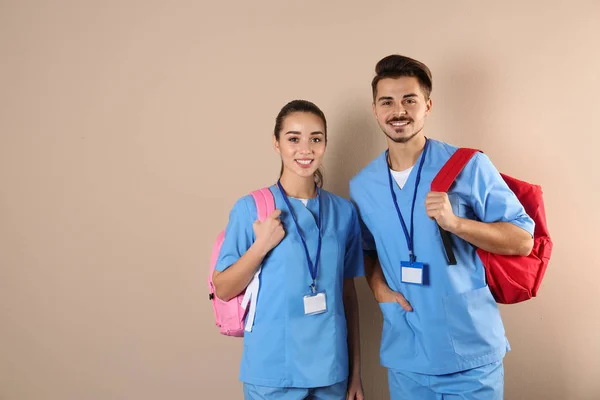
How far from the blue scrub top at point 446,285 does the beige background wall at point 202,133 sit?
514 mm

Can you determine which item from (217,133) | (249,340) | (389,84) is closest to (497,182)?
(389,84)

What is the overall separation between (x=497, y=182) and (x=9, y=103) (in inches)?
79.0

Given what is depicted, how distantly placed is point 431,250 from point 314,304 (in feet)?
1.35

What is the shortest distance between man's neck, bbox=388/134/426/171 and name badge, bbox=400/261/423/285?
33 centimetres

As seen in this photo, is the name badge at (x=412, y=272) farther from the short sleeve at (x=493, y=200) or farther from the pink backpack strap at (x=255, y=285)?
the pink backpack strap at (x=255, y=285)

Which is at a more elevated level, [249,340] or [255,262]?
[255,262]

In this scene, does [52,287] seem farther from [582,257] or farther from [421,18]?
[582,257]

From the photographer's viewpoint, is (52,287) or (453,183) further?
(52,287)

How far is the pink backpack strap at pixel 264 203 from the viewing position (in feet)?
5.61

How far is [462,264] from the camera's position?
1.72m

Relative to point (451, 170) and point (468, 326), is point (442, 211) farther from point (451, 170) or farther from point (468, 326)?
point (468, 326)

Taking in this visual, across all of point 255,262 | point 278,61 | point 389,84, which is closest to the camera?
point 255,262

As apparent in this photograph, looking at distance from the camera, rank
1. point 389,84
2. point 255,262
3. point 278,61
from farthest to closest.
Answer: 1. point 278,61
2. point 389,84
3. point 255,262

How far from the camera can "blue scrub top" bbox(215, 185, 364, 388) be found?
5.36ft
